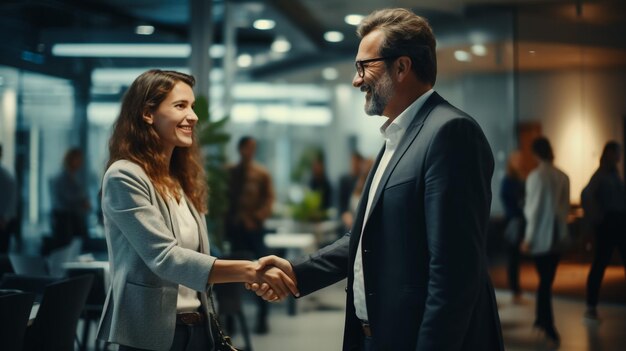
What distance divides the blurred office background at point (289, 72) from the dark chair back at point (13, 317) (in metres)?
3.16

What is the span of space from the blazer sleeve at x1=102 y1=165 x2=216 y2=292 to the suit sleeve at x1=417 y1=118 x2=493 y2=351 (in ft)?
2.60

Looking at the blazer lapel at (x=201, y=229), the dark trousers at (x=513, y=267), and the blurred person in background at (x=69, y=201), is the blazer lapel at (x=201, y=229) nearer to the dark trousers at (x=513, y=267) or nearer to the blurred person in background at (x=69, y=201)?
the dark trousers at (x=513, y=267)

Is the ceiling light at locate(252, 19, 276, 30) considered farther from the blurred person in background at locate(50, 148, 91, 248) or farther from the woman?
the woman

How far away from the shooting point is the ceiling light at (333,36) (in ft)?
31.3

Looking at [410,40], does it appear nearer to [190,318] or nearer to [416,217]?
[416,217]

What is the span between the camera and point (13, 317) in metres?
3.41

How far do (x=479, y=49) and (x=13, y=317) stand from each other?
5.10m

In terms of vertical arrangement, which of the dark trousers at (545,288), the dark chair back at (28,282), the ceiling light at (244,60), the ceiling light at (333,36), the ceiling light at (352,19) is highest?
the ceiling light at (244,60)

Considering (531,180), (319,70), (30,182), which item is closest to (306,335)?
(531,180)

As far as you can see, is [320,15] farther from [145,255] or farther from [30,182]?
[145,255]

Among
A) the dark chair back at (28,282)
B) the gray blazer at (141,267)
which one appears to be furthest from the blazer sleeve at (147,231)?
the dark chair back at (28,282)

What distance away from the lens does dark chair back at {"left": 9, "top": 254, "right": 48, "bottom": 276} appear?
584 cm

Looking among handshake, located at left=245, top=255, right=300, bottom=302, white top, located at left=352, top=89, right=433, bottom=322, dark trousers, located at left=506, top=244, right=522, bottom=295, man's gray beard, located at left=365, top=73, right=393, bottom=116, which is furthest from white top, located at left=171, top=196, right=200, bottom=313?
dark trousers, located at left=506, top=244, right=522, bottom=295

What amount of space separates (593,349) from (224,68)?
6097 mm
